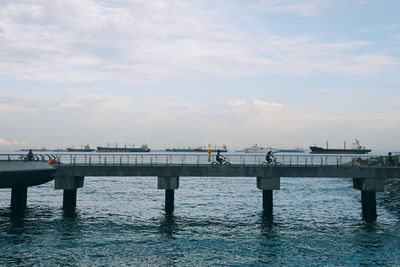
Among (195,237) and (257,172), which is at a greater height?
(257,172)

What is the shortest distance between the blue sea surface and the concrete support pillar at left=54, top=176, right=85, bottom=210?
153 cm

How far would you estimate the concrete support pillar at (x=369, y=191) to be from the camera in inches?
1521

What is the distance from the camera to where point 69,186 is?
41.1 metres

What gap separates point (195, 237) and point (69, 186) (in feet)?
58.6

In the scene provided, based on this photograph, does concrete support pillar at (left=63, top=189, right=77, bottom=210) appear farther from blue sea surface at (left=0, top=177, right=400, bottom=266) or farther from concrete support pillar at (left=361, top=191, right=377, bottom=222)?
concrete support pillar at (left=361, top=191, right=377, bottom=222)

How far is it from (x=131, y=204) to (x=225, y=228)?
21.3 meters

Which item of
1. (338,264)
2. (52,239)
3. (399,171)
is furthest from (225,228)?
(399,171)

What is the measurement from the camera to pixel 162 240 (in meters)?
30.9

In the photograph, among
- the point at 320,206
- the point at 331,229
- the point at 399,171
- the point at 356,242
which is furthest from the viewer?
the point at 320,206

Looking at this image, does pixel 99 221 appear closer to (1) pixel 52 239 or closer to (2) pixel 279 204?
(1) pixel 52 239

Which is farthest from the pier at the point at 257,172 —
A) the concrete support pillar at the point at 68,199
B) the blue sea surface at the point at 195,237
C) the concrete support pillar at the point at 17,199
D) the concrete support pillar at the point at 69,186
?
the concrete support pillar at the point at 17,199

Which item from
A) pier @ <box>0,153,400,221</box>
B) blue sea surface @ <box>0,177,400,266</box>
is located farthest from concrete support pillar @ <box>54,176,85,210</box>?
blue sea surface @ <box>0,177,400,266</box>

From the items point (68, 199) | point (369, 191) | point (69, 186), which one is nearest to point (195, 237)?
point (69, 186)

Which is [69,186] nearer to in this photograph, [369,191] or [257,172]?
[257,172]
